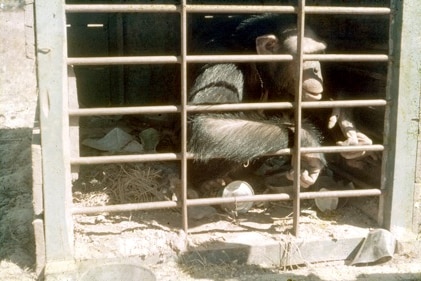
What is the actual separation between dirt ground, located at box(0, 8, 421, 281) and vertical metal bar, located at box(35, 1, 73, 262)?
19cm

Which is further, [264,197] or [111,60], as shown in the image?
[264,197]

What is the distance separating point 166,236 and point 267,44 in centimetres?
151

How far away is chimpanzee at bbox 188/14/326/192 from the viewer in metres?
3.51

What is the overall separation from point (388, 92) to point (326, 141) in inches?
31.7

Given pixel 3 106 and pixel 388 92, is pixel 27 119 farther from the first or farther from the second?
pixel 388 92

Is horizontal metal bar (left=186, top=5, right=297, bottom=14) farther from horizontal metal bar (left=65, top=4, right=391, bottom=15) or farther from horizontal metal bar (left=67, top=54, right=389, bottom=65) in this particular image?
horizontal metal bar (left=67, top=54, right=389, bottom=65)

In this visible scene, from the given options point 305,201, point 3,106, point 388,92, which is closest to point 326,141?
point 305,201

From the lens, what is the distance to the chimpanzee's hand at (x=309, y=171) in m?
3.61

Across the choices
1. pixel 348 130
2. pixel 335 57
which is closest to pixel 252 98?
pixel 348 130

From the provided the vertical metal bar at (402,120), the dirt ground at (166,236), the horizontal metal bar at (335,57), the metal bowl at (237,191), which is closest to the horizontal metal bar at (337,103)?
the vertical metal bar at (402,120)

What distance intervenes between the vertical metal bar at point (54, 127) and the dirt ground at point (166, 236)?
0.19 meters

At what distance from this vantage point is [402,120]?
11.5 ft

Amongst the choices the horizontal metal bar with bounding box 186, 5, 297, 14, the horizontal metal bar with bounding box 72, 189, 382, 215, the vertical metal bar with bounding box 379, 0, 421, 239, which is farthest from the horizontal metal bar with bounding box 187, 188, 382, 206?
the horizontal metal bar with bounding box 186, 5, 297, 14

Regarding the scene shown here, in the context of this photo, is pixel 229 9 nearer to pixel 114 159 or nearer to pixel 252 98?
pixel 114 159
